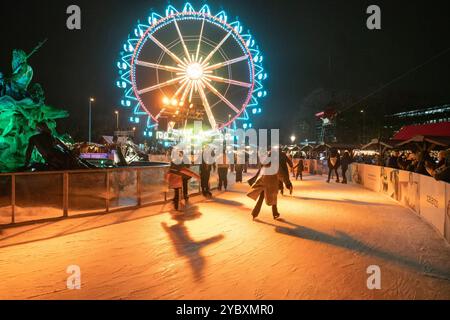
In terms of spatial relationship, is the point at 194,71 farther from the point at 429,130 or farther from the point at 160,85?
the point at 429,130

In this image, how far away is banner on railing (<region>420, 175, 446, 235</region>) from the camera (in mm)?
6770

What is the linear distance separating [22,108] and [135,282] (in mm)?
10855

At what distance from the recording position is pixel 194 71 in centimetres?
2112

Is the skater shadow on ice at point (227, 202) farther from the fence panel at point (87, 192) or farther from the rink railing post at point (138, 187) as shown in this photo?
the fence panel at point (87, 192)

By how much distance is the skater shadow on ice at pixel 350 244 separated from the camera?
473cm

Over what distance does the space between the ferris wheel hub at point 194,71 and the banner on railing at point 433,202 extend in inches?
590

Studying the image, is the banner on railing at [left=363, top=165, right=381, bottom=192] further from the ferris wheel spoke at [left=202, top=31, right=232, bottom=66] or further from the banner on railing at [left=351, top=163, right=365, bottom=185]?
the ferris wheel spoke at [left=202, top=31, right=232, bottom=66]

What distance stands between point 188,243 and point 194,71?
54.4 feet

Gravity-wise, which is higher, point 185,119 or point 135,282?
point 185,119

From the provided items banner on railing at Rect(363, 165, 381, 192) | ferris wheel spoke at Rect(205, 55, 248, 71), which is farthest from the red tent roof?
ferris wheel spoke at Rect(205, 55, 248, 71)

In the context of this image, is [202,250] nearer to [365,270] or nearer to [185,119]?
[365,270]

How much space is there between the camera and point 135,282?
415cm

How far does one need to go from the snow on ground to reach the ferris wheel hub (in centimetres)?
1381
